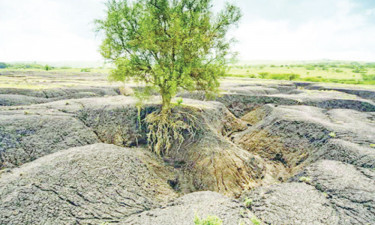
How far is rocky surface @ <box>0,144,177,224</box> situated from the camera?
5.97 metres

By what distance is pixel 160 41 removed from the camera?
33.1ft

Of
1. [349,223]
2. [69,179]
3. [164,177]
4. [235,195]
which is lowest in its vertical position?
[235,195]

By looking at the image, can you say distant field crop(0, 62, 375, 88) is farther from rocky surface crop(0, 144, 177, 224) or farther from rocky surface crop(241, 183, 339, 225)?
rocky surface crop(0, 144, 177, 224)

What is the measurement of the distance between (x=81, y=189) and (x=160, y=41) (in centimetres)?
682

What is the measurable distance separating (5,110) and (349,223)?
15.5 m

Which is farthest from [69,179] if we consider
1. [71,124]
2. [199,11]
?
[199,11]

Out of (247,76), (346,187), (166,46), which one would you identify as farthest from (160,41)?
(247,76)

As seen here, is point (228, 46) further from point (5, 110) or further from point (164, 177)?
point (5, 110)

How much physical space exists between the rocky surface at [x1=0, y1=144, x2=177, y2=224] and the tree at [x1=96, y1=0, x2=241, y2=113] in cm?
392

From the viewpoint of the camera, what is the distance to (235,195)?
30.0 ft

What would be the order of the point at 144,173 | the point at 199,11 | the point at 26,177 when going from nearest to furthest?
the point at 26,177, the point at 144,173, the point at 199,11

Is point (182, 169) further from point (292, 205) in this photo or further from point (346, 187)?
point (346, 187)

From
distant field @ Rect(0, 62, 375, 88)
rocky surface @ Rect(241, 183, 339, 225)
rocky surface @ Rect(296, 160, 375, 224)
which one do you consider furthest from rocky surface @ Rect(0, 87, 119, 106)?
rocky surface @ Rect(296, 160, 375, 224)

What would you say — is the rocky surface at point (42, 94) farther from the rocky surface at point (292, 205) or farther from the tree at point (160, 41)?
the rocky surface at point (292, 205)
